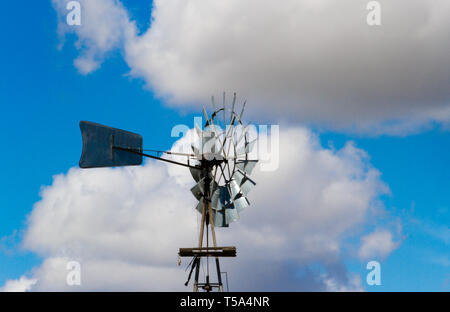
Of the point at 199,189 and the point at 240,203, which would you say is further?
the point at 240,203

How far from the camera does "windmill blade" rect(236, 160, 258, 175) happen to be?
23.8 m

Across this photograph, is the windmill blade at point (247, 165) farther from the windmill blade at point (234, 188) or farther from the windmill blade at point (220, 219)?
the windmill blade at point (220, 219)

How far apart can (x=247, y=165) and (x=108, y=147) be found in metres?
5.70

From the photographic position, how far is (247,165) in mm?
23844

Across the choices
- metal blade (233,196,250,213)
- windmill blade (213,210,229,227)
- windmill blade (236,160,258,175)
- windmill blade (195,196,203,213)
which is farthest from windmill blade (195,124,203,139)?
windmill blade (213,210,229,227)

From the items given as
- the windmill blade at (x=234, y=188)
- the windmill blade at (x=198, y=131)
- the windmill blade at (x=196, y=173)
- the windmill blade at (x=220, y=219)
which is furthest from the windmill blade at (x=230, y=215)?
the windmill blade at (x=198, y=131)

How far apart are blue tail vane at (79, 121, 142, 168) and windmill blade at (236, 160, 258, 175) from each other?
404cm

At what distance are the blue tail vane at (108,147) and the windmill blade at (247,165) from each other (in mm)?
4038

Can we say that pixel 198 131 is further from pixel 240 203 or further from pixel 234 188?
pixel 240 203

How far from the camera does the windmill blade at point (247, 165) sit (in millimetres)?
23766

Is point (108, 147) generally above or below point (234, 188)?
above

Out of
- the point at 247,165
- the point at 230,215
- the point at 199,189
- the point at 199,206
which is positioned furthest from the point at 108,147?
the point at 247,165

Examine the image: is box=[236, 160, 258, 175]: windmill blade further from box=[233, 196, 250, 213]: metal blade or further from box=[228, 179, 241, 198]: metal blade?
box=[233, 196, 250, 213]: metal blade
